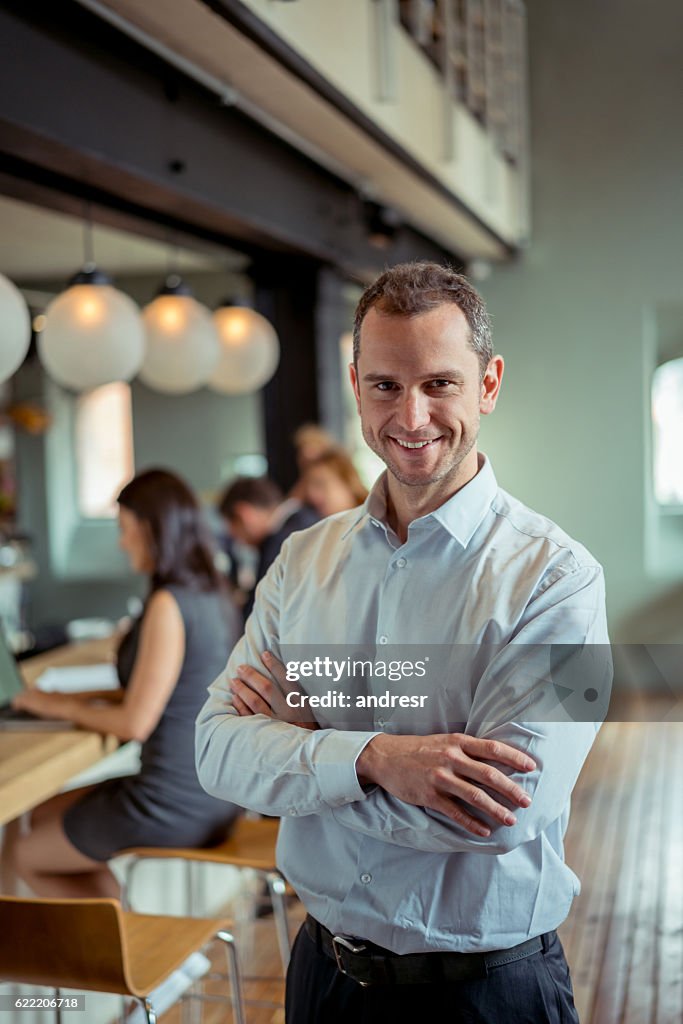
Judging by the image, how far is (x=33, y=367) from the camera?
8.52m

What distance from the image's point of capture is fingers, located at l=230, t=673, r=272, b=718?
4.42 feet

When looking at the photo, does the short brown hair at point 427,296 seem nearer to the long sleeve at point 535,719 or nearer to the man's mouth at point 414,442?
the man's mouth at point 414,442

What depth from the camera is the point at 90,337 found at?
9.26ft

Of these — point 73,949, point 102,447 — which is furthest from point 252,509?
point 102,447

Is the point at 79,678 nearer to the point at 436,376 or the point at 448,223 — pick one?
the point at 448,223

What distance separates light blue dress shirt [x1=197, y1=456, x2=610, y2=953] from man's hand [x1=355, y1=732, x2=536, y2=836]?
0.06 ft

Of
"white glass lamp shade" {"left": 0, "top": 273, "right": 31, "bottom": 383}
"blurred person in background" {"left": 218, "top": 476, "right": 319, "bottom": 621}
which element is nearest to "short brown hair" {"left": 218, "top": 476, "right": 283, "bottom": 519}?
"blurred person in background" {"left": 218, "top": 476, "right": 319, "bottom": 621}

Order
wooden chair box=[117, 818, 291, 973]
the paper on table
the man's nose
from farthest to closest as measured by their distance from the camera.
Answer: the paper on table, wooden chair box=[117, 818, 291, 973], the man's nose

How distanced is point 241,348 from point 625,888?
225cm

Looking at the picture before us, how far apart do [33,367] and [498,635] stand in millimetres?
7827

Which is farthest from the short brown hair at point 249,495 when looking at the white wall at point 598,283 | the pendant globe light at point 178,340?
the white wall at point 598,283

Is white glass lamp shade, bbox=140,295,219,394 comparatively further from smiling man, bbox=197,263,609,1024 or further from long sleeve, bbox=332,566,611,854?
long sleeve, bbox=332,566,611,854

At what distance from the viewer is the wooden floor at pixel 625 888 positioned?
1.58 meters

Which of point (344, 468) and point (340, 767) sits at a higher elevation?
point (344, 468)
